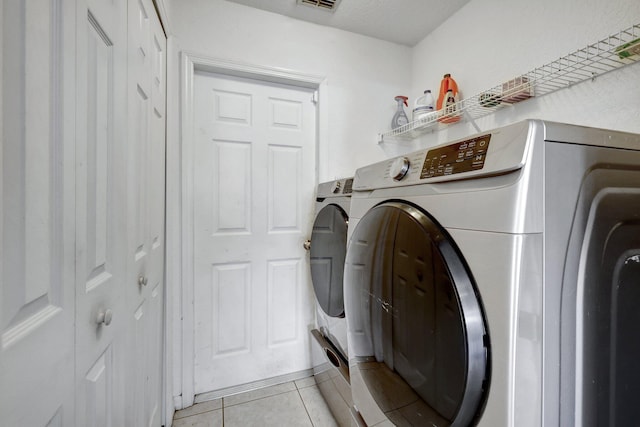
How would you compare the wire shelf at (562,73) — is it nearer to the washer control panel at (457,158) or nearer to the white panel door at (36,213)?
the washer control panel at (457,158)

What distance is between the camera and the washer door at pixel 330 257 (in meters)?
1.26

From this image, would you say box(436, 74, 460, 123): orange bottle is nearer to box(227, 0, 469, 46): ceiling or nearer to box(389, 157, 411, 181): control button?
box(227, 0, 469, 46): ceiling

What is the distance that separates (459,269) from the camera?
0.57 m

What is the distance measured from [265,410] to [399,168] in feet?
5.27

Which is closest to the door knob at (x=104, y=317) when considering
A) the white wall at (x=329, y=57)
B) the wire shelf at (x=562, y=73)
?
the white wall at (x=329, y=57)

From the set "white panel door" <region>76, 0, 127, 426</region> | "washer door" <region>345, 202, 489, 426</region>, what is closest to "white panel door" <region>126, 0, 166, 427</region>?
"white panel door" <region>76, 0, 127, 426</region>

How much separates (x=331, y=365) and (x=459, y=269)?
1.08 meters

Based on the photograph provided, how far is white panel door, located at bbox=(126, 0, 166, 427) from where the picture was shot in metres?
0.92

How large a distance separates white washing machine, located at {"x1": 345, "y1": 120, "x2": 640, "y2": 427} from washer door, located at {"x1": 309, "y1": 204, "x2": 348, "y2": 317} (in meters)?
0.58

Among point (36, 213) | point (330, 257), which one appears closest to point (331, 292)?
point (330, 257)

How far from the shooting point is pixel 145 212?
110 centimetres

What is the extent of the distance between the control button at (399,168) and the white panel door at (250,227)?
1119mm

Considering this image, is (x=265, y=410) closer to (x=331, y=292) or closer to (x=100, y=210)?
(x=331, y=292)

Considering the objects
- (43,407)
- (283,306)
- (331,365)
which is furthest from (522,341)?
(283,306)
